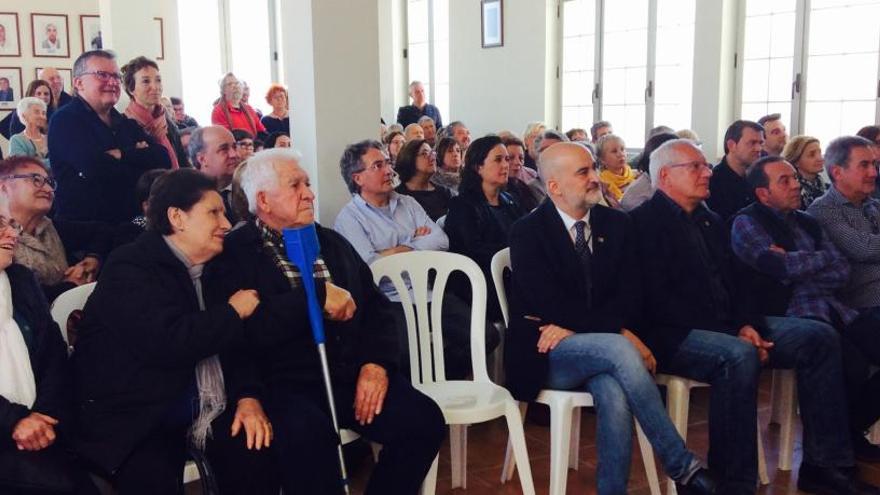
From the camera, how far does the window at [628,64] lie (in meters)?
7.50

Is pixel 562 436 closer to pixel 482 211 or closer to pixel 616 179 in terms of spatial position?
pixel 482 211

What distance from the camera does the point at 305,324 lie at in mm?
2400

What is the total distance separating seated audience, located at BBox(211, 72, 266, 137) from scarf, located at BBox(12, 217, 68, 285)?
12.2 feet

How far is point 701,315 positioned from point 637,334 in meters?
0.22

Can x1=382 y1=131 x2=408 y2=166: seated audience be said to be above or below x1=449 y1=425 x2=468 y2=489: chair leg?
above

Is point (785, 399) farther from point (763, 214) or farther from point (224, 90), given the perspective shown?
point (224, 90)

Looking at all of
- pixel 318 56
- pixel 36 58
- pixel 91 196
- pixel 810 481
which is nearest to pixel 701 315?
pixel 810 481

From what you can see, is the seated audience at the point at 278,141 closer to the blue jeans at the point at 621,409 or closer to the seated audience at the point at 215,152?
the seated audience at the point at 215,152

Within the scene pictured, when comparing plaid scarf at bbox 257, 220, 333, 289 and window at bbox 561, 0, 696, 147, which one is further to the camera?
window at bbox 561, 0, 696, 147

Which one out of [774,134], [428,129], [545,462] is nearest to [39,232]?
[545,462]

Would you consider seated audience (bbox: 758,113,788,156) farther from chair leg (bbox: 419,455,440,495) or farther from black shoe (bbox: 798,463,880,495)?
chair leg (bbox: 419,455,440,495)

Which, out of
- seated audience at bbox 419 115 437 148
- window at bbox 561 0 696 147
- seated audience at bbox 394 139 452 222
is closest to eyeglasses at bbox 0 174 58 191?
seated audience at bbox 394 139 452 222

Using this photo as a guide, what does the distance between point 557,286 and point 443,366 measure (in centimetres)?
46

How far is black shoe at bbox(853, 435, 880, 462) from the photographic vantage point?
3229mm
